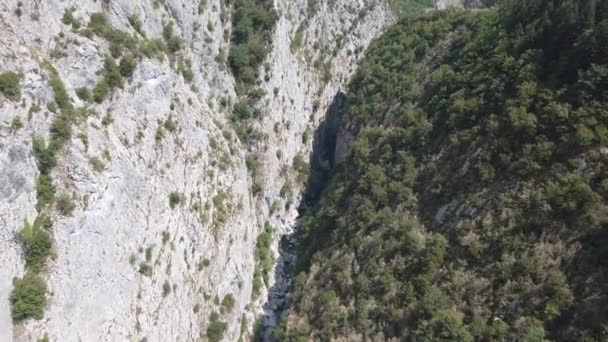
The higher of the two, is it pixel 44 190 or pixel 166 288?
pixel 44 190

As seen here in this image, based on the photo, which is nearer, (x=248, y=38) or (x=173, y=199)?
(x=173, y=199)

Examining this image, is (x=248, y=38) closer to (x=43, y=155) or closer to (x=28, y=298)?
(x=43, y=155)

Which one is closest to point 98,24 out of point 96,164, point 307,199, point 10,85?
point 10,85

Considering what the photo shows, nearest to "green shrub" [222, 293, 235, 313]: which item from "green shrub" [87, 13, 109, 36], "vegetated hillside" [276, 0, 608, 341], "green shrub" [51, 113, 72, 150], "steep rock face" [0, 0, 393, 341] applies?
"steep rock face" [0, 0, 393, 341]

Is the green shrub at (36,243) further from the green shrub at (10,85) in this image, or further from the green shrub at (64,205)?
the green shrub at (10,85)

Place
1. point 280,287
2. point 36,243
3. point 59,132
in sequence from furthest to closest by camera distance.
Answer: point 280,287 → point 59,132 → point 36,243

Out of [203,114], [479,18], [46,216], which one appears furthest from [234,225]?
[479,18]

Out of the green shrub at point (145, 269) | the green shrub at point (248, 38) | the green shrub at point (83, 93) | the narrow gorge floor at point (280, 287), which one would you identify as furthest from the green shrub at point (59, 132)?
the narrow gorge floor at point (280, 287)
